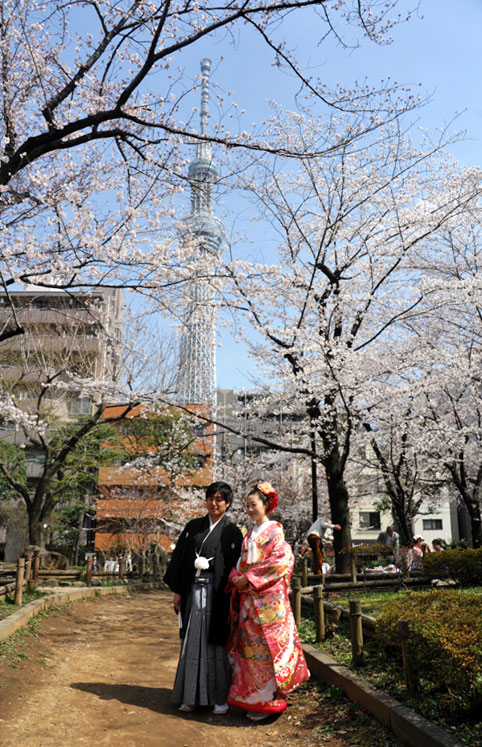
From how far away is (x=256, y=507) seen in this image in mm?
4438

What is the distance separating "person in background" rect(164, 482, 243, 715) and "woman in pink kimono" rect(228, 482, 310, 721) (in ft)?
0.37

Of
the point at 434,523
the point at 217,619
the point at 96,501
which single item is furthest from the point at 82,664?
the point at 434,523

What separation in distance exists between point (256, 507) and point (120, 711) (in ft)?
5.62

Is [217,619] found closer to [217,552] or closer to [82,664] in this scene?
[217,552]

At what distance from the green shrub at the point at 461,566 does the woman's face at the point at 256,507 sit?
6028 millimetres

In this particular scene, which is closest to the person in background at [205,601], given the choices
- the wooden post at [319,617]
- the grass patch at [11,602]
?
the wooden post at [319,617]

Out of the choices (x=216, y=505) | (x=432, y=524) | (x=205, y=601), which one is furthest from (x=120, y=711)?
(x=432, y=524)

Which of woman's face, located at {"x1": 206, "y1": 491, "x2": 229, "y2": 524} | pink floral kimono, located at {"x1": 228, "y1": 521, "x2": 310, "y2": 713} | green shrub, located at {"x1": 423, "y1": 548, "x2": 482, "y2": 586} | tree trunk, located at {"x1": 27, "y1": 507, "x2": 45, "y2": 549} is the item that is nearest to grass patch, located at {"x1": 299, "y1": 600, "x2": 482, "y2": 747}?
pink floral kimono, located at {"x1": 228, "y1": 521, "x2": 310, "y2": 713}

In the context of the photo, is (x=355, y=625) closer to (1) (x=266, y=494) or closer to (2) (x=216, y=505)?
(1) (x=266, y=494)

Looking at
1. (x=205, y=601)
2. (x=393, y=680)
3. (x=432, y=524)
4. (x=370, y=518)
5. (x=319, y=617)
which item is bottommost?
(x=432, y=524)

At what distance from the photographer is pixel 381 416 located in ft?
42.1

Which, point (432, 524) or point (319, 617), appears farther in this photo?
point (432, 524)

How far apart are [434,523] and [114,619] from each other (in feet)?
123

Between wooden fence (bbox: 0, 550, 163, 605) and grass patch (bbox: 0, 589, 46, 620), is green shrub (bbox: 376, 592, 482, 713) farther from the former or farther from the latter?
wooden fence (bbox: 0, 550, 163, 605)
